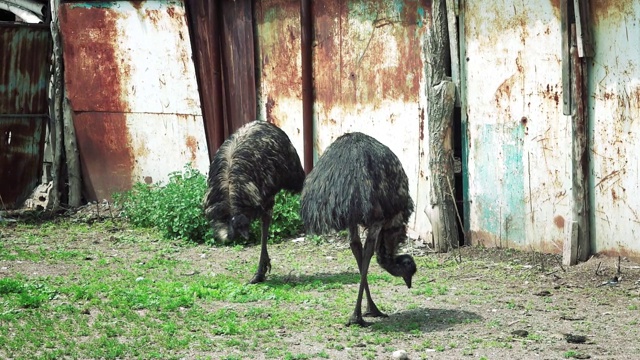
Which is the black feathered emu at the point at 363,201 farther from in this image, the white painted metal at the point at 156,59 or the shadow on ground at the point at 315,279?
the white painted metal at the point at 156,59

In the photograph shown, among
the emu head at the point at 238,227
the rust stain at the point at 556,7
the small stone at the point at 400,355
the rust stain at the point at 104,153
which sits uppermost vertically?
the rust stain at the point at 556,7

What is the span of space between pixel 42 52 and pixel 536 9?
731 cm

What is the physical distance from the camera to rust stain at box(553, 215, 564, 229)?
920 cm

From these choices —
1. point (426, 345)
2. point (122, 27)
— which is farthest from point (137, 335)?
point (122, 27)

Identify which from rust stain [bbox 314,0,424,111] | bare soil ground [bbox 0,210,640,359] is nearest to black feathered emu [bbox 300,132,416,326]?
bare soil ground [bbox 0,210,640,359]

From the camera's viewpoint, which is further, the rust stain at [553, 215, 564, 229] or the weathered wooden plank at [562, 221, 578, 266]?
the rust stain at [553, 215, 564, 229]

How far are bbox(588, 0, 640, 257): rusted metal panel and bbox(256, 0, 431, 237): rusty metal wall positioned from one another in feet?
6.46

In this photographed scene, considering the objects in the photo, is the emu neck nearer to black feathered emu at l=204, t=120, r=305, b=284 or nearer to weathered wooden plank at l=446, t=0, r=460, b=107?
black feathered emu at l=204, t=120, r=305, b=284

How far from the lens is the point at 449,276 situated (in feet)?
29.8

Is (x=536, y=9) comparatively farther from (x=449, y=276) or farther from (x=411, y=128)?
(x=449, y=276)

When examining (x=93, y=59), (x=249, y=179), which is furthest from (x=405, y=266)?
(x=93, y=59)

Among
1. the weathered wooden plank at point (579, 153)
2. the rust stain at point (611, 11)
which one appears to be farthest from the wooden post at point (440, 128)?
the rust stain at point (611, 11)

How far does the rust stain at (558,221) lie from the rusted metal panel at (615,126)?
0.99 feet

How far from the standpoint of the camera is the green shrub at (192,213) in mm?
11203
